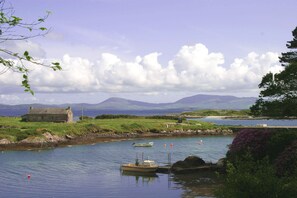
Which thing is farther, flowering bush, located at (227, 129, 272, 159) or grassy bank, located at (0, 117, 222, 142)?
grassy bank, located at (0, 117, 222, 142)

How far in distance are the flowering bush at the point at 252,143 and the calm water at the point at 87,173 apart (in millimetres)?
9036

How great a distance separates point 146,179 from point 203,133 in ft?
263

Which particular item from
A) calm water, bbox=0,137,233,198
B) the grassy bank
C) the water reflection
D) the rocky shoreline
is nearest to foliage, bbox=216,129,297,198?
calm water, bbox=0,137,233,198

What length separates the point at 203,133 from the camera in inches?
5512

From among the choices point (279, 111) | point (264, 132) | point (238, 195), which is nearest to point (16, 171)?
point (264, 132)

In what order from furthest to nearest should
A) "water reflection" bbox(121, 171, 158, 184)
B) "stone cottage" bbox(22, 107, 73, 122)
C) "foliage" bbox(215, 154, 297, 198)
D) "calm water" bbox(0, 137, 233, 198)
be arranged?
"stone cottage" bbox(22, 107, 73, 122), "water reflection" bbox(121, 171, 158, 184), "calm water" bbox(0, 137, 233, 198), "foliage" bbox(215, 154, 297, 198)

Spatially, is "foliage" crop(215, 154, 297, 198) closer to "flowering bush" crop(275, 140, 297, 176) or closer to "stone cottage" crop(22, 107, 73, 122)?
"flowering bush" crop(275, 140, 297, 176)

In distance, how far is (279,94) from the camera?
4394 cm

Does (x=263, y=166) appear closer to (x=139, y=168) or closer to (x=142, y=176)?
(x=142, y=176)

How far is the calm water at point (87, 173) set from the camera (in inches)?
2067

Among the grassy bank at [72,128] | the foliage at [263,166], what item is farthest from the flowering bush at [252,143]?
the grassy bank at [72,128]

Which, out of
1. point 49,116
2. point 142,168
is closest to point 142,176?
point 142,168

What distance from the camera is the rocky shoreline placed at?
320 ft

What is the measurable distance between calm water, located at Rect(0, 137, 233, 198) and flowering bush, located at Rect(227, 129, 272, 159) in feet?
29.6
